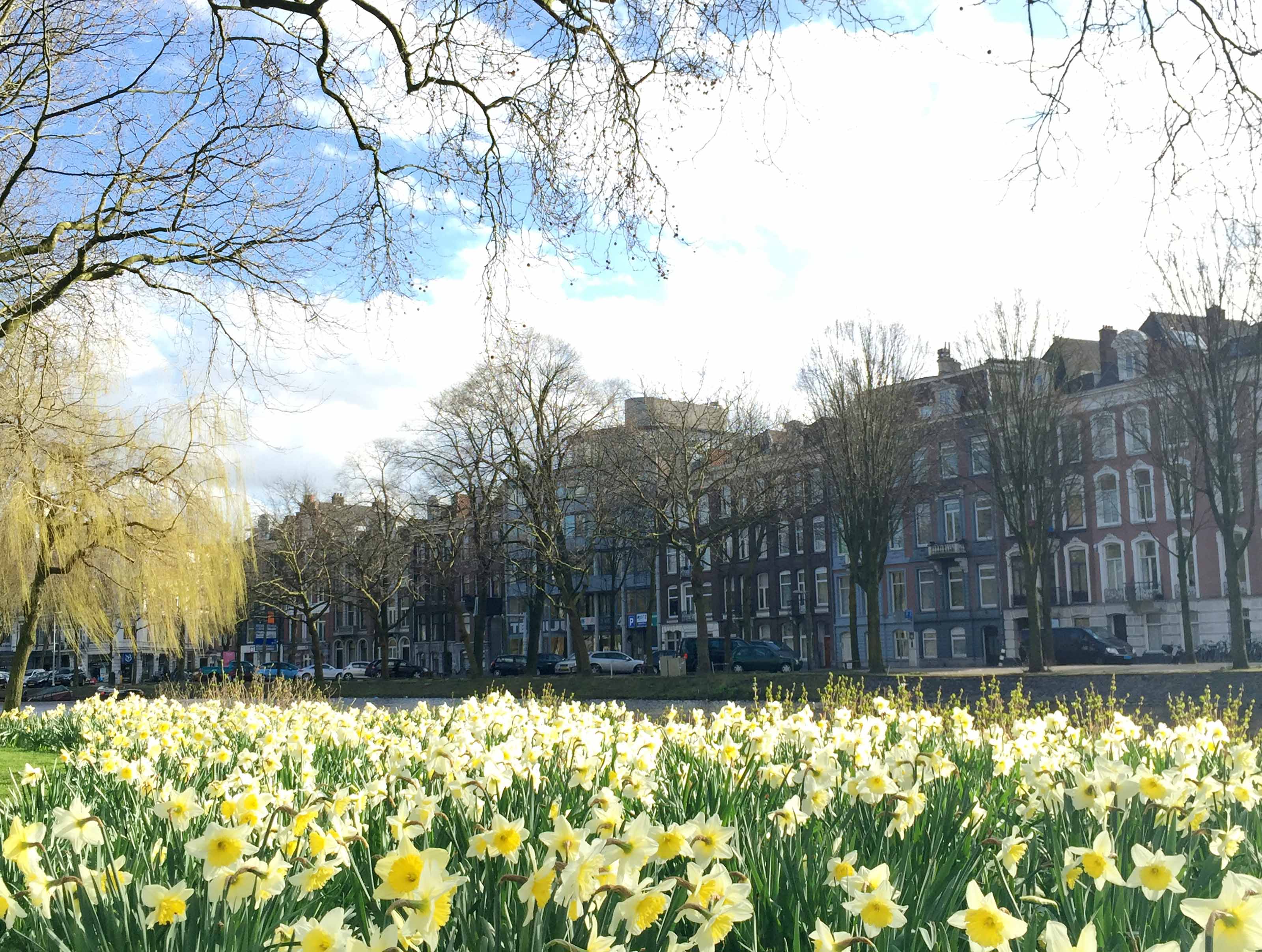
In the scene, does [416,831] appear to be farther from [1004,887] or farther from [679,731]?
[679,731]

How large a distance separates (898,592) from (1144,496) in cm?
1204

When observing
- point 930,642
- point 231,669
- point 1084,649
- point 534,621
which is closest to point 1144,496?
point 1084,649

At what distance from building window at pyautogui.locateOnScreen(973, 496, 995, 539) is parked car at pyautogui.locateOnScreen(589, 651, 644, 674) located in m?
16.2

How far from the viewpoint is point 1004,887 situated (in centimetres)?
373

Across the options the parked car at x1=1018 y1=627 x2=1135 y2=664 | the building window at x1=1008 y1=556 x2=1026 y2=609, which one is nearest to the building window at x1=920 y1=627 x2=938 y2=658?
the building window at x1=1008 y1=556 x2=1026 y2=609

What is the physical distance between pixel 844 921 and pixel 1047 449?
32.9 m

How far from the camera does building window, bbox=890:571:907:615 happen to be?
55.9 m

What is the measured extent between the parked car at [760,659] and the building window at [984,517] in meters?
11.1

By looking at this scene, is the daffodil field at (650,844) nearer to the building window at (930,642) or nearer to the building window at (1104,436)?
the building window at (1104,436)

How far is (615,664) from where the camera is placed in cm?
5459

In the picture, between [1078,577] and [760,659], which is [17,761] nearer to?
[760,659]

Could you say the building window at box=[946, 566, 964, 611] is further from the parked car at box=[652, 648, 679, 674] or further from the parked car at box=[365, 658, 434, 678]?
the parked car at box=[365, 658, 434, 678]

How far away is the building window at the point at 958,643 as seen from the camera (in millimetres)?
53562

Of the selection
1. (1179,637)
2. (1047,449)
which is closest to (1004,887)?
(1047,449)
